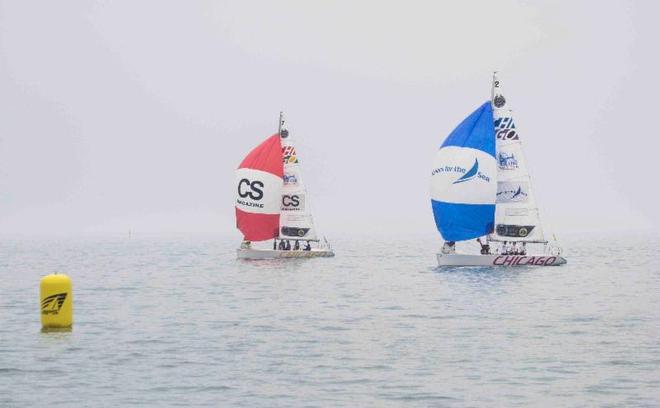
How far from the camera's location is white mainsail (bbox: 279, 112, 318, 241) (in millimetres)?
90500

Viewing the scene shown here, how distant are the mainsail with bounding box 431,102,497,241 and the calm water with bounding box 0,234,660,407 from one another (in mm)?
5817

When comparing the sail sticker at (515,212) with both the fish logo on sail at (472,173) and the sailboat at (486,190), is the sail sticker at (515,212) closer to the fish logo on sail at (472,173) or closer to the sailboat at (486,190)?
the sailboat at (486,190)

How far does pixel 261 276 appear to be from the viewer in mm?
76250

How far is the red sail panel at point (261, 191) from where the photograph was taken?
89438mm

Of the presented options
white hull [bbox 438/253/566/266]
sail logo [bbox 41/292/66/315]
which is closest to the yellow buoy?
sail logo [bbox 41/292/66/315]

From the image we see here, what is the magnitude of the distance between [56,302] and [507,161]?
1506 inches

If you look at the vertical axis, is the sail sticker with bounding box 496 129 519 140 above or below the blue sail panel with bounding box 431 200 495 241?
above

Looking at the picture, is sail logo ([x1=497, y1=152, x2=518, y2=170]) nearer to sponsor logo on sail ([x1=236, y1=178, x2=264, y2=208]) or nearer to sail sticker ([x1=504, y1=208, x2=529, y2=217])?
sail sticker ([x1=504, y1=208, x2=529, y2=217])

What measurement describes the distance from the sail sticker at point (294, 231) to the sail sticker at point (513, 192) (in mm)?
19430

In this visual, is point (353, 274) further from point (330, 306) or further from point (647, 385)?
point (647, 385)

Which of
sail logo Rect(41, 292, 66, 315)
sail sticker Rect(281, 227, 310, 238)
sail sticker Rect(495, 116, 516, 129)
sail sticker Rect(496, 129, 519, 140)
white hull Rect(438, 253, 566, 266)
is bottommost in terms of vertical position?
sail logo Rect(41, 292, 66, 315)

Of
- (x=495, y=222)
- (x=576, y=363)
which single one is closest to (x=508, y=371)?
(x=576, y=363)

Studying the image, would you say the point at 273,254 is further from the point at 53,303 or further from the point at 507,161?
the point at 53,303

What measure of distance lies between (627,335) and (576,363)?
785 cm
